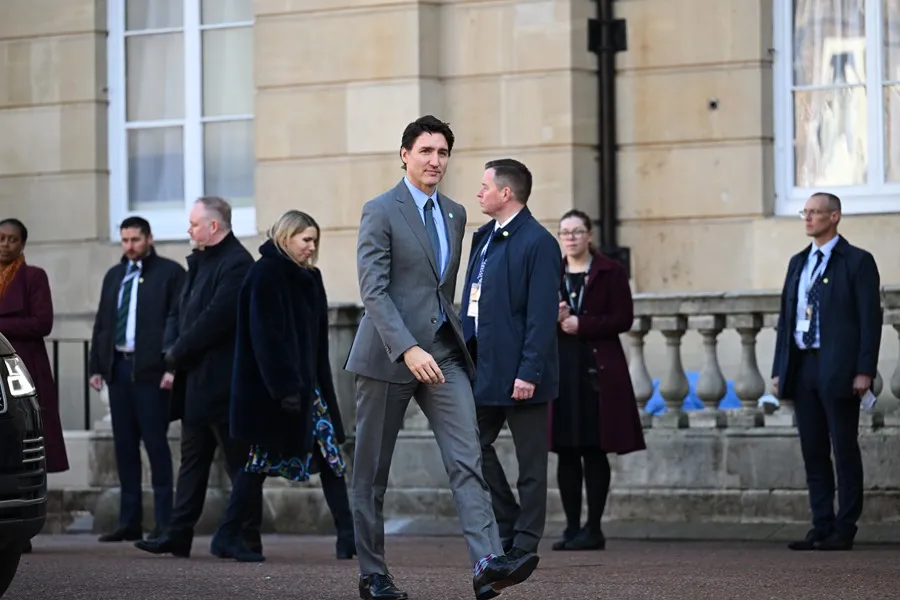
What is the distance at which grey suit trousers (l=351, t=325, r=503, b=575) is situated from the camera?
836 centimetres

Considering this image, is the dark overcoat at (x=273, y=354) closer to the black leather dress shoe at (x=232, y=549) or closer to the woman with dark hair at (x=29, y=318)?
the black leather dress shoe at (x=232, y=549)

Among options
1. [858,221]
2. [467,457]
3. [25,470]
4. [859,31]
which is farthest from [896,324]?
[25,470]

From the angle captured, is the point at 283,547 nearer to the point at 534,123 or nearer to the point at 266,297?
the point at 266,297

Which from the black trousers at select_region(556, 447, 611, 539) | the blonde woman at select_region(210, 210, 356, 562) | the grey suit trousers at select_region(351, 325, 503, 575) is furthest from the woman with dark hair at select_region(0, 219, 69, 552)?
the grey suit trousers at select_region(351, 325, 503, 575)

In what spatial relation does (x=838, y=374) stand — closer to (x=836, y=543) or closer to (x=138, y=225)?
(x=836, y=543)

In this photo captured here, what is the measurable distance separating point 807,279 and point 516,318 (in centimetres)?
258

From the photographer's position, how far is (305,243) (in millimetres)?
10992

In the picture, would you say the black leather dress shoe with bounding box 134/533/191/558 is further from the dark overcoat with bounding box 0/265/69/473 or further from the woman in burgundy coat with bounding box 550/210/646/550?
the woman in burgundy coat with bounding box 550/210/646/550

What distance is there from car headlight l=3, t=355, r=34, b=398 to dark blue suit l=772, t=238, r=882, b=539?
4640 millimetres

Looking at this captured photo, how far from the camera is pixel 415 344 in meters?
8.23

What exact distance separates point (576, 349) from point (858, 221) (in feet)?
9.72

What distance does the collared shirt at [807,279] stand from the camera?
37.6 ft

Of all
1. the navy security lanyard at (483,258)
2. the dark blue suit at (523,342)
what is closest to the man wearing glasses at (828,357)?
the dark blue suit at (523,342)

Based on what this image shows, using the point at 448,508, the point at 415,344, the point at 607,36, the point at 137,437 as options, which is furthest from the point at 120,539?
the point at 415,344
